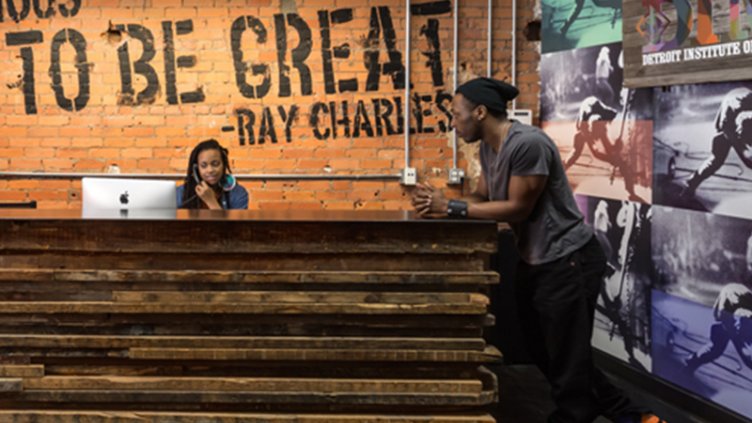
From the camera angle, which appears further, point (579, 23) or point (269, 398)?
point (579, 23)

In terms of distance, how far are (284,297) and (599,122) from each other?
2.48 meters

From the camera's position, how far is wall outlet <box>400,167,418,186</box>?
539cm

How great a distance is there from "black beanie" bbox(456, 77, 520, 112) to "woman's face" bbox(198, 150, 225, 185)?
1772 mm

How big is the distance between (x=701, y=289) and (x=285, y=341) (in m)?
1.89

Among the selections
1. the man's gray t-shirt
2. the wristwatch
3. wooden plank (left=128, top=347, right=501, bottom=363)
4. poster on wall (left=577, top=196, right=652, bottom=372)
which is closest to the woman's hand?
wooden plank (left=128, top=347, right=501, bottom=363)

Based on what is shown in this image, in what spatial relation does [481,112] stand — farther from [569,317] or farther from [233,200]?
[233,200]

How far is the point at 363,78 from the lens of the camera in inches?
212

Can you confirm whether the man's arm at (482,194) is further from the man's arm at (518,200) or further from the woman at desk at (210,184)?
the woman at desk at (210,184)

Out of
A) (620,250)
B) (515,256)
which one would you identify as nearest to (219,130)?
(515,256)

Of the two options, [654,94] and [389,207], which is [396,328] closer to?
[654,94]

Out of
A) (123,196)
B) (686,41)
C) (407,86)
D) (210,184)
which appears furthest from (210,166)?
(686,41)

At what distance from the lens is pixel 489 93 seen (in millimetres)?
2943

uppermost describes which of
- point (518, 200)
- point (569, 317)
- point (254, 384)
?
point (518, 200)

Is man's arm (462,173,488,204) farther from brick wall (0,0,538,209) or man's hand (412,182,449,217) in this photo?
brick wall (0,0,538,209)
